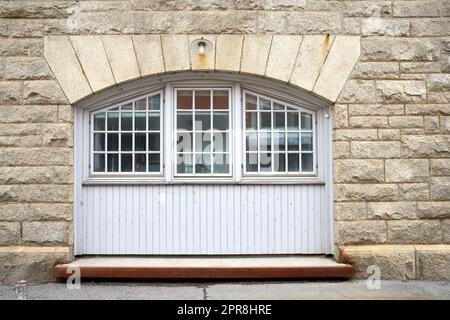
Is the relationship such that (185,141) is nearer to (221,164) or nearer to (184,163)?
(184,163)

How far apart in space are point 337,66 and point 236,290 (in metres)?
3.24

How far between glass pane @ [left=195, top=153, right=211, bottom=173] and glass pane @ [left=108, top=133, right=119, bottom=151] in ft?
3.78

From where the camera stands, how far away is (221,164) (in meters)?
6.58

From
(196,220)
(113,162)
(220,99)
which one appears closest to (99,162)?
(113,162)

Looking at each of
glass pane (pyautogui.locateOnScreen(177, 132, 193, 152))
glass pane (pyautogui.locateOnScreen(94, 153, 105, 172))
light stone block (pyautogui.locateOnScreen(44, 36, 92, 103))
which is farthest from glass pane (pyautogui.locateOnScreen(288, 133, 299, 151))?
light stone block (pyautogui.locateOnScreen(44, 36, 92, 103))

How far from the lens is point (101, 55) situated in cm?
617

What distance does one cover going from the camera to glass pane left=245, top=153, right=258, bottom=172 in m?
6.58

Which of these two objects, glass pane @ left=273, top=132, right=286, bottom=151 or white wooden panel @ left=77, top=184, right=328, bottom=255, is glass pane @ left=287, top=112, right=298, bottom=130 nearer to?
glass pane @ left=273, top=132, right=286, bottom=151

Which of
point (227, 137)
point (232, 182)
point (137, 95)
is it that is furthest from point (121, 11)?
point (232, 182)

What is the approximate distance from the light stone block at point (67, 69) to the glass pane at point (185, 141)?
1.37 meters
